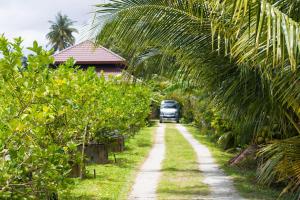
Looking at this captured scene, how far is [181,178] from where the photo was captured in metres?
11.2

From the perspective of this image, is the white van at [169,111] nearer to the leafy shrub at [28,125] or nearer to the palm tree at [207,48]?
the palm tree at [207,48]

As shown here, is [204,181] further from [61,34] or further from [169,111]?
[61,34]

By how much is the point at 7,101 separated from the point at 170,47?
254 cm

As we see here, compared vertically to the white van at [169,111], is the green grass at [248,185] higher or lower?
lower

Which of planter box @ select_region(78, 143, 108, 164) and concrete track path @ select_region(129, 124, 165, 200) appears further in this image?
planter box @ select_region(78, 143, 108, 164)

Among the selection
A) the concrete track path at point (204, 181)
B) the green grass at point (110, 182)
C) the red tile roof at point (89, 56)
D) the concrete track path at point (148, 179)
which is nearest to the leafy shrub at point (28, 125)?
the green grass at point (110, 182)

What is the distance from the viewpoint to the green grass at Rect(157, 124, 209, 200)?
9293 millimetres

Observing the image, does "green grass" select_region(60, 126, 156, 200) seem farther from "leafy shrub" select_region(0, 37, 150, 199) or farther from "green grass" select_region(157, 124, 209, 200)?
"leafy shrub" select_region(0, 37, 150, 199)

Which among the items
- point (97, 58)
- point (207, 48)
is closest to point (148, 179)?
point (207, 48)

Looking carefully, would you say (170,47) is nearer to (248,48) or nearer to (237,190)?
(248,48)

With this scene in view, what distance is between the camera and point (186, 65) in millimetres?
7688

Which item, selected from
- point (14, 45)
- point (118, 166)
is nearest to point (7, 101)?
point (14, 45)

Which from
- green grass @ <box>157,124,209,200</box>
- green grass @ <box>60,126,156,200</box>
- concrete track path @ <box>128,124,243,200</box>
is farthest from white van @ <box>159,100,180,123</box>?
green grass @ <box>60,126,156,200</box>

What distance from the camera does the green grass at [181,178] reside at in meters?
9.29
